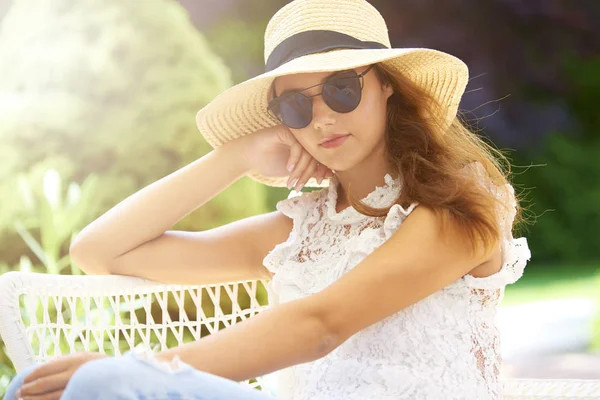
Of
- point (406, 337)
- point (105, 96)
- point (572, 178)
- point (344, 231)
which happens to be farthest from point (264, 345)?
point (572, 178)

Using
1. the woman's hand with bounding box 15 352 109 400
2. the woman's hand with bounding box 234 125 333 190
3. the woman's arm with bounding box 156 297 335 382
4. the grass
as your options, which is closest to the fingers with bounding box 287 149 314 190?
the woman's hand with bounding box 234 125 333 190

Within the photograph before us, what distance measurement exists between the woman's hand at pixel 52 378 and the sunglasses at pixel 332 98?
780 mm

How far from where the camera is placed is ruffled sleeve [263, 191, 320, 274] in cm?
243

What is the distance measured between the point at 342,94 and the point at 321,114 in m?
0.07

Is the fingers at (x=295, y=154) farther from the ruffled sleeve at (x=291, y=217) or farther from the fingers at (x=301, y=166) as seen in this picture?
the ruffled sleeve at (x=291, y=217)

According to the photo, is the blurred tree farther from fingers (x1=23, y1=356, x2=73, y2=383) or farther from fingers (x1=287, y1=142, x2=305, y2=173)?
fingers (x1=23, y1=356, x2=73, y2=383)

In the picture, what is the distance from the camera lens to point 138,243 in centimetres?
255

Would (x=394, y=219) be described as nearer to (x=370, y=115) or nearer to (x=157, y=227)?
(x=370, y=115)

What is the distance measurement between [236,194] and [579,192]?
4.95 meters

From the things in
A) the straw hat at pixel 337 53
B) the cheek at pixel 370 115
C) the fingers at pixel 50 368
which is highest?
the straw hat at pixel 337 53

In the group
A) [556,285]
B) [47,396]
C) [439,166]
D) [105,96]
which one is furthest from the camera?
[556,285]

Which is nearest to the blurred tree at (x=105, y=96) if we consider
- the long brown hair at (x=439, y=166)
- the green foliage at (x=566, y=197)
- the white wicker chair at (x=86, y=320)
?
the white wicker chair at (x=86, y=320)

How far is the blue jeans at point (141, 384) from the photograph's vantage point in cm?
141

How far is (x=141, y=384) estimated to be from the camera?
55.7 inches
